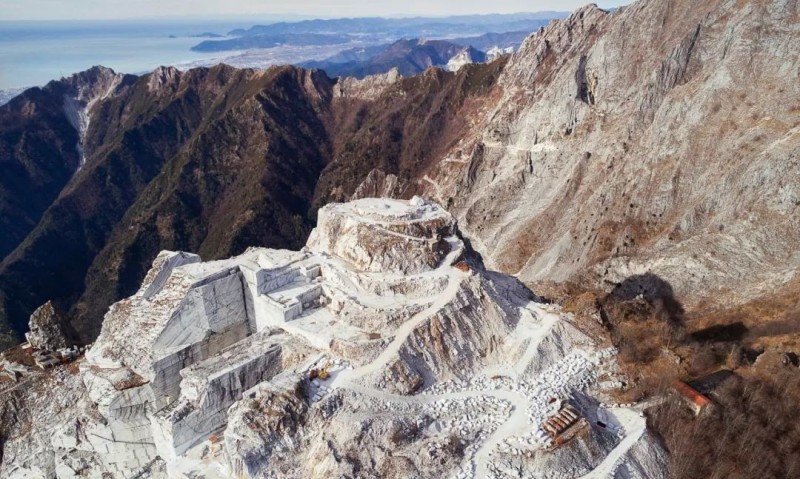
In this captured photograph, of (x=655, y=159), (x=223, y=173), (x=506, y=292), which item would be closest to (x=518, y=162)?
(x=655, y=159)

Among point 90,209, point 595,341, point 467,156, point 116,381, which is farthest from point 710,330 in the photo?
point 90,209

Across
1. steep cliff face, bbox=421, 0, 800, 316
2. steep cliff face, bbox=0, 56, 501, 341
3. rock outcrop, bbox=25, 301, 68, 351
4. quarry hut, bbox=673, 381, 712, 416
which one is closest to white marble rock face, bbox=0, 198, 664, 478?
quarry hut, bbox=673, 381, 712, 416

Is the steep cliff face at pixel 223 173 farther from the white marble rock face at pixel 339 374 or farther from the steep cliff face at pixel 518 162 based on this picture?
the white marble rock face at pixel 339 374

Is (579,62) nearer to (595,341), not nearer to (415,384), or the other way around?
(595,341)

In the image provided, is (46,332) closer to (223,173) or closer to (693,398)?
(693,398)

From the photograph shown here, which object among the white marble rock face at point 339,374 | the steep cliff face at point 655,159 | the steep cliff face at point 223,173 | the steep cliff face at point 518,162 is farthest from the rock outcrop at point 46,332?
the steep cliff face at point 655,159
